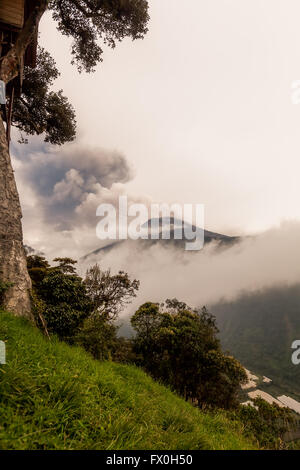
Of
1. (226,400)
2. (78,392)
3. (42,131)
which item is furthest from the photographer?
(226,400)

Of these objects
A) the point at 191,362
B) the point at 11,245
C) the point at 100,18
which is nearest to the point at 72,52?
the point at 100,18

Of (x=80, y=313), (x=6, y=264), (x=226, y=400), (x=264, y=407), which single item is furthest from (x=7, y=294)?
(x=264, y=407)

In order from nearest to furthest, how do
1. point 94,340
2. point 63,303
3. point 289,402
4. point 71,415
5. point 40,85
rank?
point 71,415
point 94,340
point 63,303
point 40,85
point 289,402

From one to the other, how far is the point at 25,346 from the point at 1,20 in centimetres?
1781

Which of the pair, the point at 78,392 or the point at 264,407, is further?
the point at 264,407

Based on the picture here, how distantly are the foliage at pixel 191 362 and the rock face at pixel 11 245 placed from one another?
43.1 feet

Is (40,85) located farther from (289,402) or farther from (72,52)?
(289,402)

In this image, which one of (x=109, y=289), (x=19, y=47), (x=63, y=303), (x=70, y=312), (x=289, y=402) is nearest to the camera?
(x=70, y=312)

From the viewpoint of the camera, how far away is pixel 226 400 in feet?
60.2

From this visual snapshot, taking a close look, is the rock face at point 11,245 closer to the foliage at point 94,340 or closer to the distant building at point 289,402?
the foliage at point 94,340

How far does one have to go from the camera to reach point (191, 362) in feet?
59.7

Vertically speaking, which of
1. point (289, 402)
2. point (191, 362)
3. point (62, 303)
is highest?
point (62, 303)

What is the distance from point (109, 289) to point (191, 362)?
9765 millimetres

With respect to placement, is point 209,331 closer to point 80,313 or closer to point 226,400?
point 226,400
